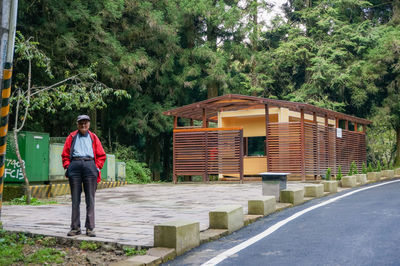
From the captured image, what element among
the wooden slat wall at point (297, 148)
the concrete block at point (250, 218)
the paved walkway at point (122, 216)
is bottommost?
the concrete block at point (250, 218)

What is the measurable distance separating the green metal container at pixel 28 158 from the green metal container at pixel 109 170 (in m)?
5.23

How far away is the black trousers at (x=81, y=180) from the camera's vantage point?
7.13 m

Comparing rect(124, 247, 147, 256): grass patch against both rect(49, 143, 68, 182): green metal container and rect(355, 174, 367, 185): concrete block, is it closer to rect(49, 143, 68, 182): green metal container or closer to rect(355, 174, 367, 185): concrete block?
rect(49, 143, 68, 182): green metal container

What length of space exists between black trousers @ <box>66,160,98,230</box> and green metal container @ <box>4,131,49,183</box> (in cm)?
704

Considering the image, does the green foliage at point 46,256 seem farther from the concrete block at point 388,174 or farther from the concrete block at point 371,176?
the concrete block at point 388,174

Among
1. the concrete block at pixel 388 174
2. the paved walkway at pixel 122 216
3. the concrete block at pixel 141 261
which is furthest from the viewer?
the concrete block at pixel 388 174

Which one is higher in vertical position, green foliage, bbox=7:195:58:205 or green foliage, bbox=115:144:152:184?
green foliage, bbox=115:144:152:184

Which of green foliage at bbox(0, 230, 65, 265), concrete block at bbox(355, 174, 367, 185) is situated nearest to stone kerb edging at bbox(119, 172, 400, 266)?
green foliage at bbox(0, 230, 65, 265)

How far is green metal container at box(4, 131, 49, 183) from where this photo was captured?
1367cm

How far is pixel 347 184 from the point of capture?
18203mm

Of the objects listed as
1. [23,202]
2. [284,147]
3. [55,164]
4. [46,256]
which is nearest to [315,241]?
[46,256]

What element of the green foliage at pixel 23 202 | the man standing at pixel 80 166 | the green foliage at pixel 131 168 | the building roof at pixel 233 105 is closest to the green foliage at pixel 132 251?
the man standing at pixel 80 166

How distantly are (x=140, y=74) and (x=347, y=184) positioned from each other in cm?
1211

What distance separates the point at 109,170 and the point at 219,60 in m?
11.2
